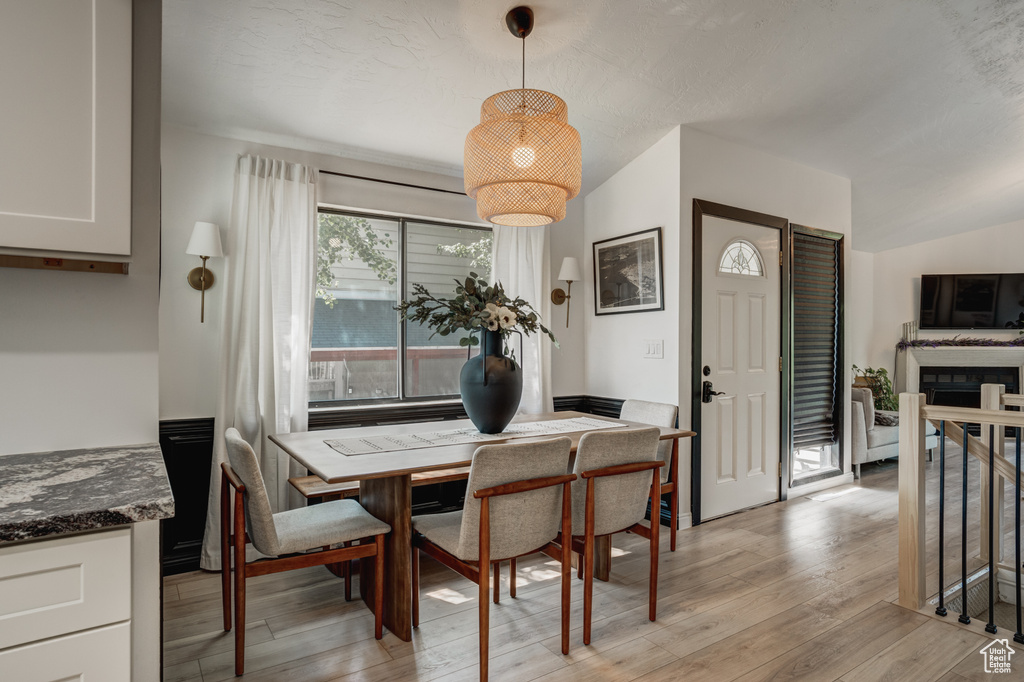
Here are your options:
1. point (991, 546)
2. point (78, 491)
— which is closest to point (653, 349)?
point (991, 546)

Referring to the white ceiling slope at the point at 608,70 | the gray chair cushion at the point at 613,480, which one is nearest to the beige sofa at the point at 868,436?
the white ceiling slope at the point at 608,70

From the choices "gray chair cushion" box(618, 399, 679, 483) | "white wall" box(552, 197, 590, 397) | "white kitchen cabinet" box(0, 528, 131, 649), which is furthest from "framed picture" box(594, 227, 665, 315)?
"white kitchen cabinet" box(0, 528, 131, 649)

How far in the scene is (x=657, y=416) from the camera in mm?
3395

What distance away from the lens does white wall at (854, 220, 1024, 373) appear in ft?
23.8

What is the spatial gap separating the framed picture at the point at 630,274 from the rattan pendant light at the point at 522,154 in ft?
4.88

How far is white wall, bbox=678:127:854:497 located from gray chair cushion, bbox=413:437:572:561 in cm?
178

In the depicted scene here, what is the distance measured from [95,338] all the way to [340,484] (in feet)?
5.28

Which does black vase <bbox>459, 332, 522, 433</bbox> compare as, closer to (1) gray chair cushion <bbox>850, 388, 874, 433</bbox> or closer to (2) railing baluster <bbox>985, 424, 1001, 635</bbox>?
(2) railing baluster <bbox>985, 424, 1001, 635</bbox>

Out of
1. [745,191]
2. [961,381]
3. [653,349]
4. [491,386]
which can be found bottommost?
[961,381]

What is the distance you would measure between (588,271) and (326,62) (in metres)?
2.41

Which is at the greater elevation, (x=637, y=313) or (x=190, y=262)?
(x=190, y=262)

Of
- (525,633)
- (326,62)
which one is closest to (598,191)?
(326,62)

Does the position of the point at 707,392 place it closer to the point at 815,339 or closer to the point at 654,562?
the point at 815,339

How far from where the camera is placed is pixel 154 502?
1.12m
